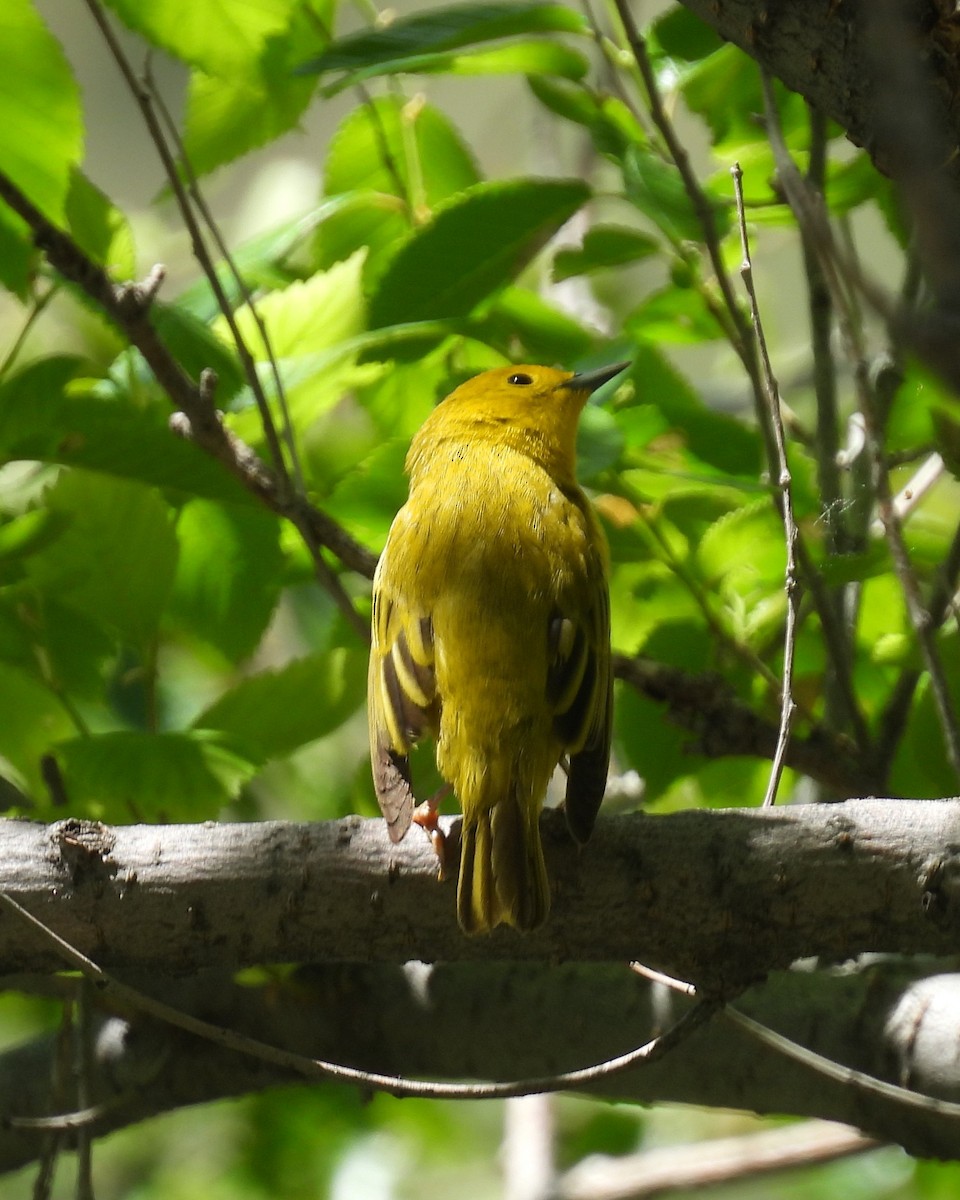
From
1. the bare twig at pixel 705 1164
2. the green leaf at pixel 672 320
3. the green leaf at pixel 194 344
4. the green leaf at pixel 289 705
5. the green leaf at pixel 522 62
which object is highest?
the green leaf at pixel 522 62

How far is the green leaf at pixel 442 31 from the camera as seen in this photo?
2.17m

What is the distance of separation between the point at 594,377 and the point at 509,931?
1.24 meters

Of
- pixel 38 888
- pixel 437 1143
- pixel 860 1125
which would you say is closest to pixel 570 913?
pixel 38 888

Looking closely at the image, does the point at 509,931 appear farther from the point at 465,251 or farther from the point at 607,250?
the point at 607,250

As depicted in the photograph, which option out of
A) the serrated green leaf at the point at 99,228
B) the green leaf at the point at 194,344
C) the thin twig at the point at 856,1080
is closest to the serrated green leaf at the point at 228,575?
the green leaf at the point at 194,344

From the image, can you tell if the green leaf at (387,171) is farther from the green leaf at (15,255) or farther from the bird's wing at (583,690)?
the bird's wing at (583,690)

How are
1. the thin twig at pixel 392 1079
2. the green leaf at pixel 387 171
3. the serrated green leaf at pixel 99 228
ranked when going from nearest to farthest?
the thin twig at pixel 392 1079 → the serrated green leaf at pixel 99 228 → the green leaf at pixel 387 171

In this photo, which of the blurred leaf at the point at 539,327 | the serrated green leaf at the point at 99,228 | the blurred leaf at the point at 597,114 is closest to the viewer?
the blurred leaf at the point at 597,114

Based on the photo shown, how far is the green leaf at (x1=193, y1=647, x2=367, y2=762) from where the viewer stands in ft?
8.05

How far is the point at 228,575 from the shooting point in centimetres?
257

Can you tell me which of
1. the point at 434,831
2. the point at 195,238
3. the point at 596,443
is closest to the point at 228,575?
the point at 195,238

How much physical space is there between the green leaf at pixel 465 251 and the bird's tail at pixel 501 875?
1.01 metres

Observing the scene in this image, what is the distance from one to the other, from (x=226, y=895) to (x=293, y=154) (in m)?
5.76

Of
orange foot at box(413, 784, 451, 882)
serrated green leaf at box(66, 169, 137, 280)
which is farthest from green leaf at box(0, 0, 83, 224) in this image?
orange foot at box(413, 784, 451, 882)
